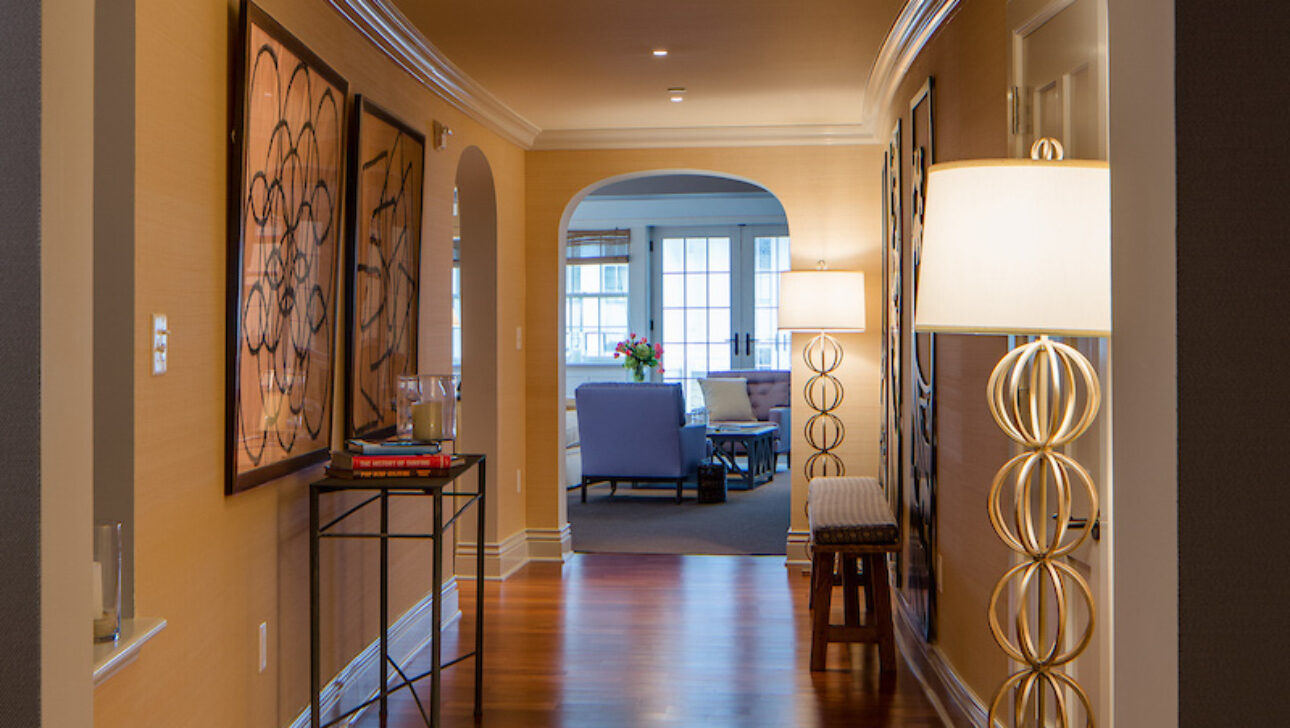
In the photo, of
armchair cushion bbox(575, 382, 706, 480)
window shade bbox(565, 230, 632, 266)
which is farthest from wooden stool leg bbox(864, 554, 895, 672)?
window shade bbox(565, 230, 632, 266)

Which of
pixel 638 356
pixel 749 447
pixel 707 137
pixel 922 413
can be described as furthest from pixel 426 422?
pixel 638 356

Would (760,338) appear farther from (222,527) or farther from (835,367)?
(222,527)

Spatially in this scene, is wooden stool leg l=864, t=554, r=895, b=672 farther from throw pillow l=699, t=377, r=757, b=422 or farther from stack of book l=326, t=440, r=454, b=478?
throw pillow l=699, t=377, r=757, b=422

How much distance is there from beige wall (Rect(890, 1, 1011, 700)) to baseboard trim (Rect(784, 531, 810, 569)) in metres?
2.22

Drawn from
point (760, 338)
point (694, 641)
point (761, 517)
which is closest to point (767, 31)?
point (694, 641)

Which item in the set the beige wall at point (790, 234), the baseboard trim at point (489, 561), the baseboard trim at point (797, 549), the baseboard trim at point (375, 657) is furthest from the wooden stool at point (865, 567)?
the baseboard trim at point (489, 561)

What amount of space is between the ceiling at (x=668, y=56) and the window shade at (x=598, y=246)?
535 centimetres

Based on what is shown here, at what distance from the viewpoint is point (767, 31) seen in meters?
4.09

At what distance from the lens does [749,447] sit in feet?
30.3

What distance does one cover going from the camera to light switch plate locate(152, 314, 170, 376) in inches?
91.9

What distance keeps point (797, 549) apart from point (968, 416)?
116 inches

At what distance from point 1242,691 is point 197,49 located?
8.10 feet

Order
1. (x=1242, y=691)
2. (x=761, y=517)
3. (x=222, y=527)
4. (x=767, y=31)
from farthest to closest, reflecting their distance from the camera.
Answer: (x=761, y=517)
(x=767, y=31)
(x=222, y=527)
(x=1242, y=691)

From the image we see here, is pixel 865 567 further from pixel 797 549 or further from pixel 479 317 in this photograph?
pixel 479 317
